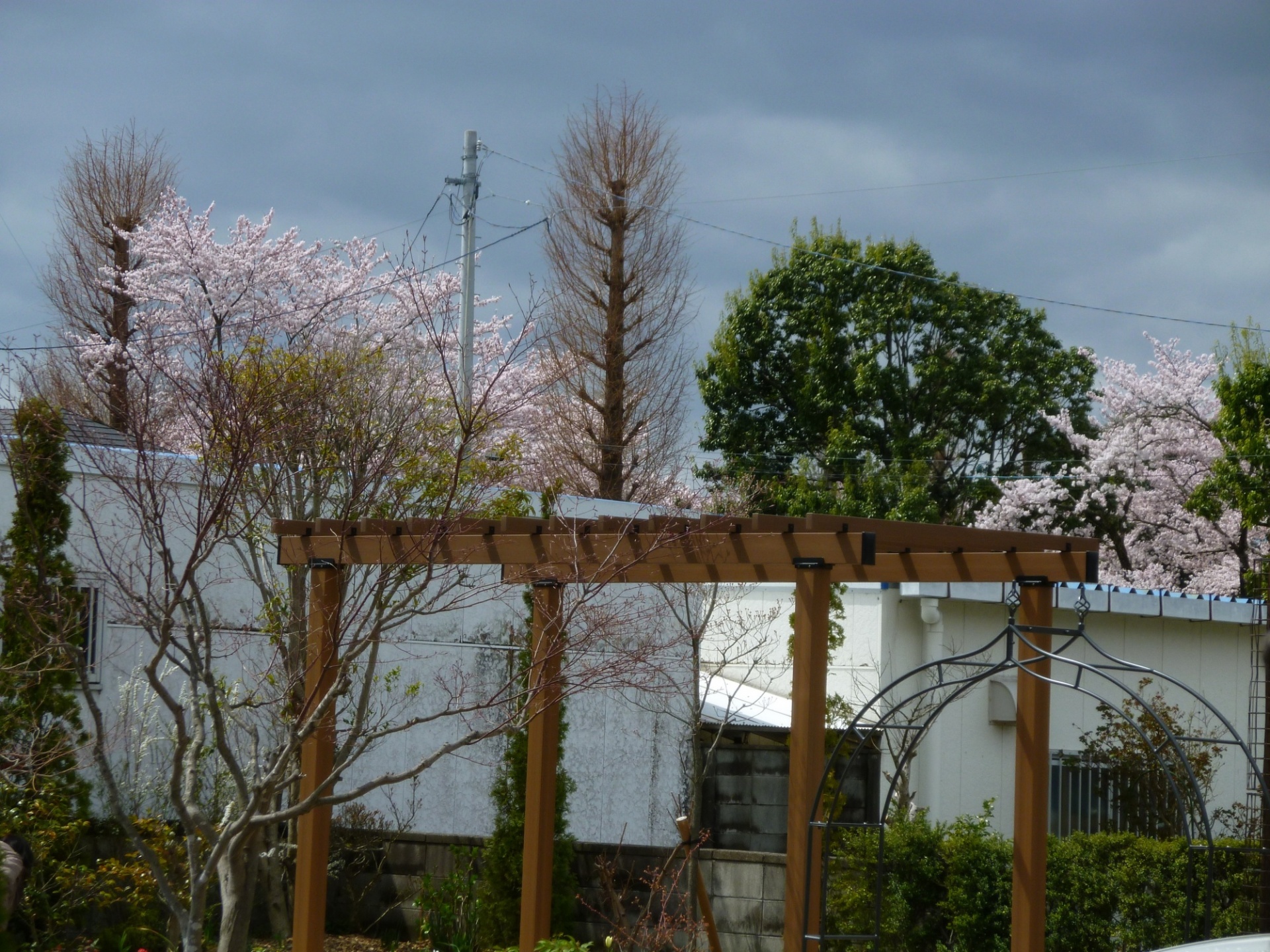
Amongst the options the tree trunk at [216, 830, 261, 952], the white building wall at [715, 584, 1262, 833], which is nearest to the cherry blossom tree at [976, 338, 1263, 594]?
the white building wall at [715, 584, 1262, 833]

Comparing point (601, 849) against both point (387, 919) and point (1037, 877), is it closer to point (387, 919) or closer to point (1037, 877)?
point (387, 919)

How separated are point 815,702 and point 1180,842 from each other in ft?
9.84

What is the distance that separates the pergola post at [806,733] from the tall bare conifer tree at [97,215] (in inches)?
737

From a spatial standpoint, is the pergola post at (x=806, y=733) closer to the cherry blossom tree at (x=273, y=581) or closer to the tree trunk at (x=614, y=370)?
the cherry blossom tree at (x=273, y=581)

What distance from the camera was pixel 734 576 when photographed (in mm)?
6680

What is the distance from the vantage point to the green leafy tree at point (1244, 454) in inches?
583

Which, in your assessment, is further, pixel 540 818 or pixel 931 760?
pixel 931 760

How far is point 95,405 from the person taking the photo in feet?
73.0

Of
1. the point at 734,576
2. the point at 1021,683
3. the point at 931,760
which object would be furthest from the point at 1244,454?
the point at 734,576

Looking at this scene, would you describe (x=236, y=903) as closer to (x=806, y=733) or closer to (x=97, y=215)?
(x=806, y=733)

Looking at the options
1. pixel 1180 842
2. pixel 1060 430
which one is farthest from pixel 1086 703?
pixel 1060 430

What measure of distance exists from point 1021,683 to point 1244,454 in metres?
9.40

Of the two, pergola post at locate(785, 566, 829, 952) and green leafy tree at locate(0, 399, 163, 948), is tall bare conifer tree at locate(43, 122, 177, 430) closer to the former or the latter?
green leafy tree at locate(0, 399, 163, 948)

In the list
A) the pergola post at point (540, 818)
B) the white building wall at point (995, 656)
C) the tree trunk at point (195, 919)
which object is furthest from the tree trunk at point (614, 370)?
the tree trunk at point (195, 919)
